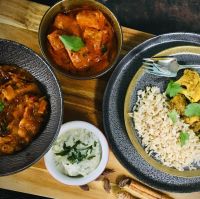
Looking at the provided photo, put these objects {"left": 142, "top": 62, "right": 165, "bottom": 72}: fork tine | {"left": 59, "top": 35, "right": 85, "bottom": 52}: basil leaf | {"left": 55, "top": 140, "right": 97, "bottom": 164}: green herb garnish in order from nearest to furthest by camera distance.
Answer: {"left": 59, "top": 35, "right": 85, "bottom": 52}: basil leaf, {"left": 142, "top": 62, "right": 165, "bottom": 72}: fork tine, {"left": 55, "top": 140, "right": 97, "bottom": 164}: green herb garnish

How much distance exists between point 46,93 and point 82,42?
0.36 m

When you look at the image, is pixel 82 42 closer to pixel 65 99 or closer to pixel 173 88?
pixel 65 99

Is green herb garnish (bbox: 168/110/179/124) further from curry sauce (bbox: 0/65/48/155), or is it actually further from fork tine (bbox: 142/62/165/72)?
curry sauce (bbox: 0/65/48/155)

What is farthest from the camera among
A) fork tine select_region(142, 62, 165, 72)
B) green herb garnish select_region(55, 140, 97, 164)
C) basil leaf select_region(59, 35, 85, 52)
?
green herb garnish select_region(55, 140, 97, 164)

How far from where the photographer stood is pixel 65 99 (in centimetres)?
278

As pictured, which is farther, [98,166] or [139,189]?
[139,189]

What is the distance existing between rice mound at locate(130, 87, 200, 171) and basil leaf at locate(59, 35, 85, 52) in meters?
0.51

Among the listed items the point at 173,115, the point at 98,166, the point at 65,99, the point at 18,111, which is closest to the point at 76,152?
the point at 98,166

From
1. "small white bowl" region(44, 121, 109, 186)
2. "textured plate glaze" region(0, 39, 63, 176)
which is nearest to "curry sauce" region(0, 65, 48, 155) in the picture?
"textured plate glaze" region(0, 39, 63, 176)

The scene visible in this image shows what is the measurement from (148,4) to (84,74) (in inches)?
29.4

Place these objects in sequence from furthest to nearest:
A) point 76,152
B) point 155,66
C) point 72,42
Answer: point 76,152 → point 155,66 → point 72,42

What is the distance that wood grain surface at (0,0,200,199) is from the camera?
9.06 feet

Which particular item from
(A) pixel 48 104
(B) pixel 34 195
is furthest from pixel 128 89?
(B) pixel 34 195

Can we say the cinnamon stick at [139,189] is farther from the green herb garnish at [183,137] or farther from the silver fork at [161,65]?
the silver fork at [161,65]
